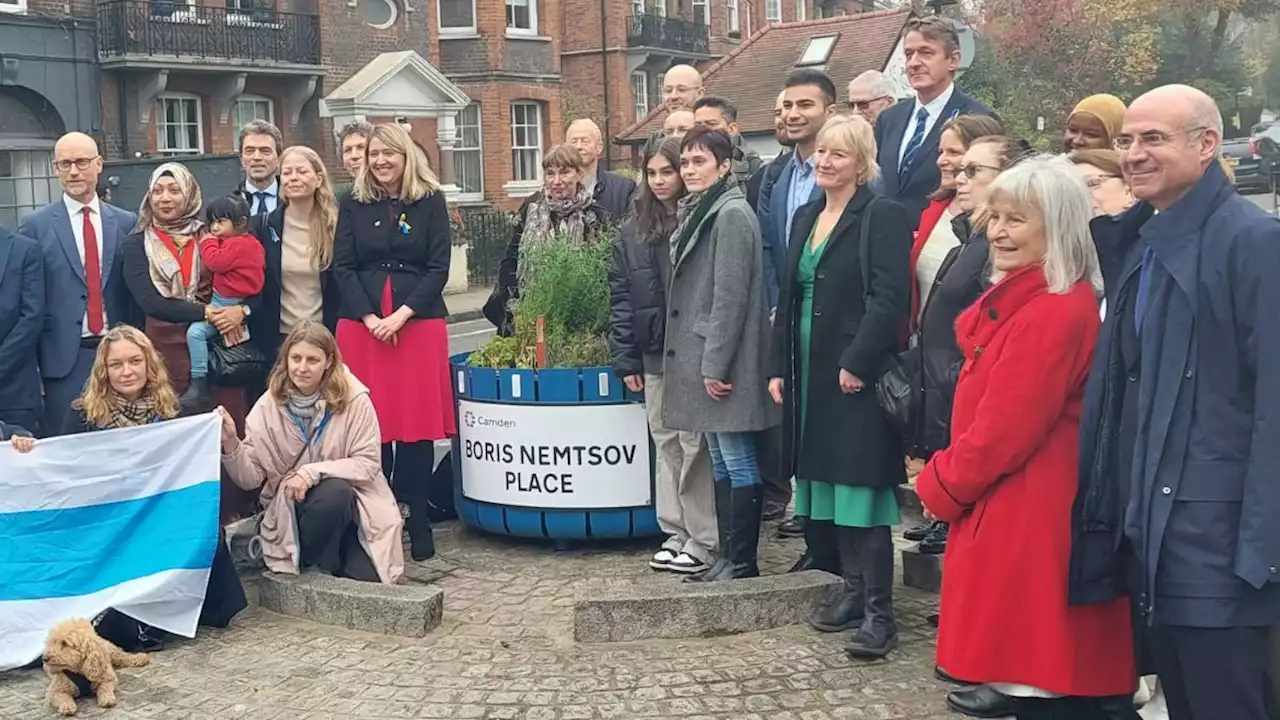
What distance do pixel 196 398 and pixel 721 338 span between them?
2858 mm

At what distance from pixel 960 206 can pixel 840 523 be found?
137 centimetres

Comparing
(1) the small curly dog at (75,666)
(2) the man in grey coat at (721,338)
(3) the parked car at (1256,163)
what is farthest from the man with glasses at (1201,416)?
(3) the parked car at (1256,163)

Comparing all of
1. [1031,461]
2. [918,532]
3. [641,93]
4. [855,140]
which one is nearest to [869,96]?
[918,532]

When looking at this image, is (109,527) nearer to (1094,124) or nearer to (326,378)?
(326,378)

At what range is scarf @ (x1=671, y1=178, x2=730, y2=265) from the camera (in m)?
5.97

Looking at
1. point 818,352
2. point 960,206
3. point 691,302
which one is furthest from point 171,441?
point 960,206

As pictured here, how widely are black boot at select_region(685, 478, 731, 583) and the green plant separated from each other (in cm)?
107

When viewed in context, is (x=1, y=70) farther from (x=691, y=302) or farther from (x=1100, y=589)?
(x=1100, y=589)

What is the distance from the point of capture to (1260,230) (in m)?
3.42

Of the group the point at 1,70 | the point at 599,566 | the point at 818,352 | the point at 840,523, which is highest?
the point at 1,70

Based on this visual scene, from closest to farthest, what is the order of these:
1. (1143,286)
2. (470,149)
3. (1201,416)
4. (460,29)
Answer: (1201,416) < (1143,286) < (470,149) < (460,29)

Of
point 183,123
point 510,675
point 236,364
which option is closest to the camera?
point 510,675

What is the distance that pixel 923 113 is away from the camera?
256 inches

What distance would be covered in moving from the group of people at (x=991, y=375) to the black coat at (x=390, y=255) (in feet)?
3.52
